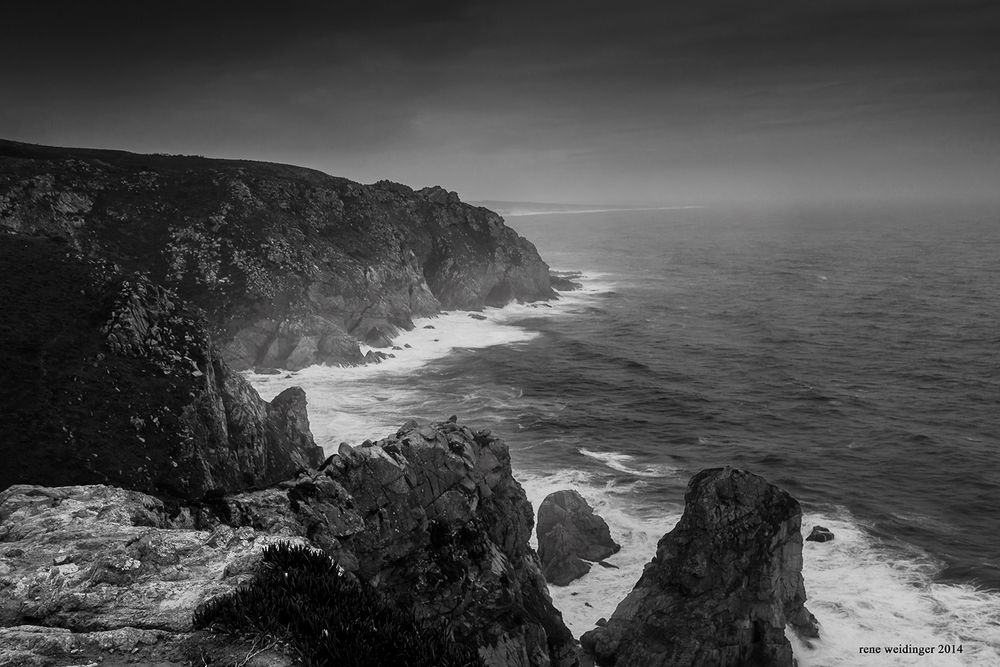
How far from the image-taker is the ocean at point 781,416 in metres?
34.3

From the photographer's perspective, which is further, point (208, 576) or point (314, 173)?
point (314, 173)

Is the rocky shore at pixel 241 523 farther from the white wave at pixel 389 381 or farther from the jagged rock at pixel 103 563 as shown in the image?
the white wave at pixel 389 381

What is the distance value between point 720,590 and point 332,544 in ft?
58.1

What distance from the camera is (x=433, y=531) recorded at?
1012 inches

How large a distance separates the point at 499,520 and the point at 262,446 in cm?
2159

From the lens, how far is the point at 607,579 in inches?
1416

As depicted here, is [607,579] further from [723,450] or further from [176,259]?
[176,259]

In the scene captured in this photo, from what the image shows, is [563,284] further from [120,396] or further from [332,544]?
[332,544]

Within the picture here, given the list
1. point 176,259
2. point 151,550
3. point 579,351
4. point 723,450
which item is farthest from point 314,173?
point 151,550

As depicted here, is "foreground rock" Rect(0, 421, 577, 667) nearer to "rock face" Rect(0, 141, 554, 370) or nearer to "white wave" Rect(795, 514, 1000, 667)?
"white wave" Rect(795, 514, 1000, 667)

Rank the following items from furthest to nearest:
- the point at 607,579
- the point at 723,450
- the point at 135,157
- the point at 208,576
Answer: the point at 135,157 → the point at 723,450 → the point at 607,579 → the point at 208,576

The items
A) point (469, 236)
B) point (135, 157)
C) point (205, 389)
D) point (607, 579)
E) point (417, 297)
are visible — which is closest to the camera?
point (607, 579)

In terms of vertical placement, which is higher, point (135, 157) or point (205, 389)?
point (135, 157)

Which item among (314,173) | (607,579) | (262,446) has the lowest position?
(607,579)
